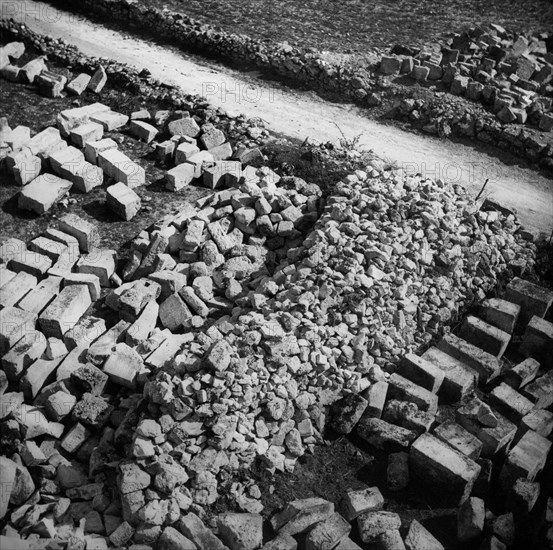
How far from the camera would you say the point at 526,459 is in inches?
229

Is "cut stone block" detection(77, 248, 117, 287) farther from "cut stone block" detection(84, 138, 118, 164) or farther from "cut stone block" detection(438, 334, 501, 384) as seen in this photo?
"cut stone block" detection(438, 334, 501, 384)

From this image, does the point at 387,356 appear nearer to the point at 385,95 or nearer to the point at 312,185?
the point at 312,185

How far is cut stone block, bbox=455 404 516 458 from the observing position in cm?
611

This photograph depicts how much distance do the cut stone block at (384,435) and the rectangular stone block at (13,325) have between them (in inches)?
158

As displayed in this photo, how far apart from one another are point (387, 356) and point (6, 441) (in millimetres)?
4175

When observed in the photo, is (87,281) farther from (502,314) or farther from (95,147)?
(502,314)

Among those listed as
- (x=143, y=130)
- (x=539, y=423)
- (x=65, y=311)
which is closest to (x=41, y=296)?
(x=65, y=311)

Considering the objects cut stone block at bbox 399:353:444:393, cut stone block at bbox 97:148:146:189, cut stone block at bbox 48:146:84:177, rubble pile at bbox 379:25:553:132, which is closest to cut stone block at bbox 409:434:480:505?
cut stone block at bbox 399:353:444:393

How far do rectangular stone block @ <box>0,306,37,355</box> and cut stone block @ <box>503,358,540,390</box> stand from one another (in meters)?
5.64

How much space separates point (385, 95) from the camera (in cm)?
1257

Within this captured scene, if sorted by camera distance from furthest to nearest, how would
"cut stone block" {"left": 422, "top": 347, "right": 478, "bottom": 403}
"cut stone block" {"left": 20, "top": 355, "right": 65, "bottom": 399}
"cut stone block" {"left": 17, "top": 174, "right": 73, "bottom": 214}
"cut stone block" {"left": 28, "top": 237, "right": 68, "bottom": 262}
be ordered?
"cut stone block" {"left": 17, "top": 174, "right": 73, "bottom": 214} < "cut stone block" {"left": 28, "top": 237, "right": 68, "bottom": 262} < "cut stone block" {"left": 422, "top": 347, "right": 478, "bottom": 403} < "cut stone block" {"left": 20, "top": 355, "right": 65, "bottom": 399}

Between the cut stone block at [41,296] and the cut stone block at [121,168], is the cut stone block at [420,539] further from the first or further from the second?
the cut stone block at [121,168]

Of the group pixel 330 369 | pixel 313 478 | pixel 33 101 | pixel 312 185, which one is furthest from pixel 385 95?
pixel 313 478

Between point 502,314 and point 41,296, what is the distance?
5.81 m
